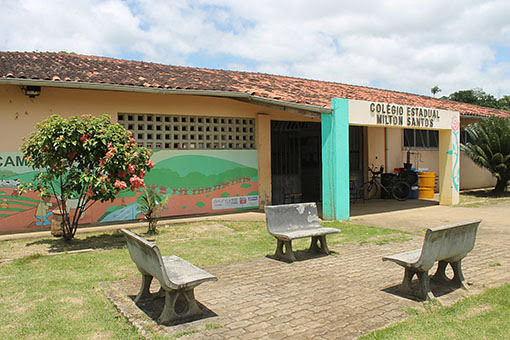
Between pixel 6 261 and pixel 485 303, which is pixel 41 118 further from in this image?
pixel 485 303

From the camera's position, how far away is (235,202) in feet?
38.4

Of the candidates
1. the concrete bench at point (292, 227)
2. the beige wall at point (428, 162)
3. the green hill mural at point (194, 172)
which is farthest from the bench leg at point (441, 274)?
the beige wall at point (428, 162)

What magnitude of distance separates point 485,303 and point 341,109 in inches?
237

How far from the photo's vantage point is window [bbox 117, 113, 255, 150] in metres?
10.5

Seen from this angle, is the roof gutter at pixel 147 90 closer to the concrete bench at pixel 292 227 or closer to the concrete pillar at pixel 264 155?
the concrete pillar at pixel 264 155

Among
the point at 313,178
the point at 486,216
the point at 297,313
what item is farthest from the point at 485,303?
the point at 313,178

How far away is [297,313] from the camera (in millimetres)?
4191

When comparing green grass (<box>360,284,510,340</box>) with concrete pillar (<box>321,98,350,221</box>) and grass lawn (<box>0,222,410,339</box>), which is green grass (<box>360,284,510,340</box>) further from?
concrete pillar (<box>321,98,350,221</box>)

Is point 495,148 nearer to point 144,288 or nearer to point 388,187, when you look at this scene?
point 388,187

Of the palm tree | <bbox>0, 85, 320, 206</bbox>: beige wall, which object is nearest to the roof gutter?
<bbox>0, 85, 320, 206</bbox>: beige wall

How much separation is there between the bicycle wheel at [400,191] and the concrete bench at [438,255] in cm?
974

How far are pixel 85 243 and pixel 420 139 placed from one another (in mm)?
13233

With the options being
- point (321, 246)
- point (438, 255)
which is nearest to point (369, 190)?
point (321, 246)

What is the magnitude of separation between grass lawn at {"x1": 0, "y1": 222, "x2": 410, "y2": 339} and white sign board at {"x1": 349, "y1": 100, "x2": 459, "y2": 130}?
2669 millimetres
